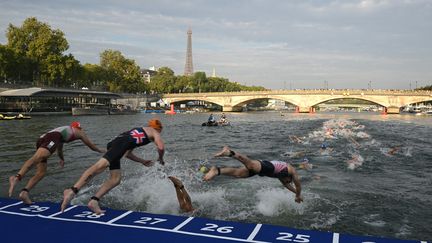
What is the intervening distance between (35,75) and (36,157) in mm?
90061

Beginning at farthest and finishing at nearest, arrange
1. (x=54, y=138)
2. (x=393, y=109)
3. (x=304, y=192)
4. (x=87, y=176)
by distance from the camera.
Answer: (x=393, y=109) → (x=304, y=192) → (x=54, y=138) → (x=87, y=176)

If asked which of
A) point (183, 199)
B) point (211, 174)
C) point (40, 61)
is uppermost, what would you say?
point (40, 61)

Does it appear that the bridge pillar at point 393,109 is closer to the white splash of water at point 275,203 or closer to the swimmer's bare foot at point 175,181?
the white splash of water at point 275,203

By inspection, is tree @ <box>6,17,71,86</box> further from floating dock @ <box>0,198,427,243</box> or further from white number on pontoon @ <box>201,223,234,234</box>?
white number on pontoon @ <box>201,223,234,234</box>

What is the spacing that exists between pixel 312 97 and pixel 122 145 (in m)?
114

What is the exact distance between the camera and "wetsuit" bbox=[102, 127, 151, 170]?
29.5 ft

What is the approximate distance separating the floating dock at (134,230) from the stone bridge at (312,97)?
4177 inches

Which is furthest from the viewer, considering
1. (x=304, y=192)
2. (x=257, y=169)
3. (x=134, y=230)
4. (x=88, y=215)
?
(x=304, y=192)

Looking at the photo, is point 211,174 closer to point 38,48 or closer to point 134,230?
point 134,230

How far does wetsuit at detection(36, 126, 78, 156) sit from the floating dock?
6.06 feet

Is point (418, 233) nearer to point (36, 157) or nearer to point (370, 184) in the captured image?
point (370, 184)

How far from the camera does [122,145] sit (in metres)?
9.02

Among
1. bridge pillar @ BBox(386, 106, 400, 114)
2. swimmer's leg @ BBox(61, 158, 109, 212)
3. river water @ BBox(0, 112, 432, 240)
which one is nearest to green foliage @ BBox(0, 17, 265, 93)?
river water @ BBox(0, 112, 432, 240)

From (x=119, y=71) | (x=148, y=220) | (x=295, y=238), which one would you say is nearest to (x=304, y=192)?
(x=295, y=238)
